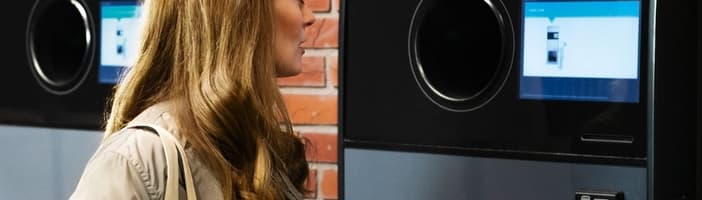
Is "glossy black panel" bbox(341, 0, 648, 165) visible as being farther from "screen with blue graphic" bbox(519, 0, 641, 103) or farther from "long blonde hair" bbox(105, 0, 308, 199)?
"long blonde hair" bbox(105, 0, 308, 199)

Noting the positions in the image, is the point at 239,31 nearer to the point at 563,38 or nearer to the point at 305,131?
the point at 563,38

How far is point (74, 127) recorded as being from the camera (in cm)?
242

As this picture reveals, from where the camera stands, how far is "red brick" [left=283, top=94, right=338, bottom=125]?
7.93 ft

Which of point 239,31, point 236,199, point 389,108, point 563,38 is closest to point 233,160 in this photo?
point 236,199

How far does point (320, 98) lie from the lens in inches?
95.7

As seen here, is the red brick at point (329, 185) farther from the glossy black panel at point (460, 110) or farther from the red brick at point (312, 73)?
the glossy black panel at point (460, 110)

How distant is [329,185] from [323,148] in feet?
0.26

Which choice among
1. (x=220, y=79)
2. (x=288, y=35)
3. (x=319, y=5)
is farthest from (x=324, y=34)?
(x=220, y=79)

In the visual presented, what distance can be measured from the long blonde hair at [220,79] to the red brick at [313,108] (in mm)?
756

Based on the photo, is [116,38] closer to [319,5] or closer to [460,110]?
[319,5]

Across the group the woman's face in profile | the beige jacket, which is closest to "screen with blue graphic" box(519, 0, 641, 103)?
the woman's face in profile

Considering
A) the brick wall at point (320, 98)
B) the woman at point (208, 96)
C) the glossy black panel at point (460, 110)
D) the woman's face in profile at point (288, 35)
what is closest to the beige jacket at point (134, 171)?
the woman at point (208, 96)

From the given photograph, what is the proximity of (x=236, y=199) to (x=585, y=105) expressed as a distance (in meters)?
0.54

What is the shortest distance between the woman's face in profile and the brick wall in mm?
661
